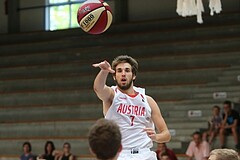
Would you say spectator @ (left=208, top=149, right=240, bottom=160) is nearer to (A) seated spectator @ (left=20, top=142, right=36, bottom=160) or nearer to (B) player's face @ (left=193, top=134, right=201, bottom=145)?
(B) player's face @ (left=193, top=134, right=201, bottom=145)

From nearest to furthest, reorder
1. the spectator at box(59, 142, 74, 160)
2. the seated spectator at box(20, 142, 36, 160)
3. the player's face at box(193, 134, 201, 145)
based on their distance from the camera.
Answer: the player's face at box(193, 134, 201, 145) < the spectator at box(59, 142, 74, 160) < the seated spectator at box(20, 142, 36, 160)

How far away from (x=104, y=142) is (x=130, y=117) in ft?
6.95

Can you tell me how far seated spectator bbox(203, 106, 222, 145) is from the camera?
33.4 feet

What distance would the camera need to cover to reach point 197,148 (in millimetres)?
10039

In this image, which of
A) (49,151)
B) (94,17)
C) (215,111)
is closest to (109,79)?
(49,151)

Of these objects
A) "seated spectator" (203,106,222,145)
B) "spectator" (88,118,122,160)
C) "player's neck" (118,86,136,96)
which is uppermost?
"player's neck" (118,86,136,96)

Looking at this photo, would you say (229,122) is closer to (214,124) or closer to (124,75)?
(214,124)

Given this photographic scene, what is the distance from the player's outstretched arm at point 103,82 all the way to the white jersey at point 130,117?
0.09 m

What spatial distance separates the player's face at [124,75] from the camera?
4672 millimetres

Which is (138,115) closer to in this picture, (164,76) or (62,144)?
(62,144)

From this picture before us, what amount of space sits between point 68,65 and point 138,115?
31.8ft

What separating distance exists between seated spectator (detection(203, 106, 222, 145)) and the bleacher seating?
325mm

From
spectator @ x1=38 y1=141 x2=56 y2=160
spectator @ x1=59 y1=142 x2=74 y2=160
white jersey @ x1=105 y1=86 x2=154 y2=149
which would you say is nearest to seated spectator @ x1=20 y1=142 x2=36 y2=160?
spectator @ x1=38 y1=141 x2=56 y2=160

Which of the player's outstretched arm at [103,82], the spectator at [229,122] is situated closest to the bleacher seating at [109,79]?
the spectator at [229,122]
